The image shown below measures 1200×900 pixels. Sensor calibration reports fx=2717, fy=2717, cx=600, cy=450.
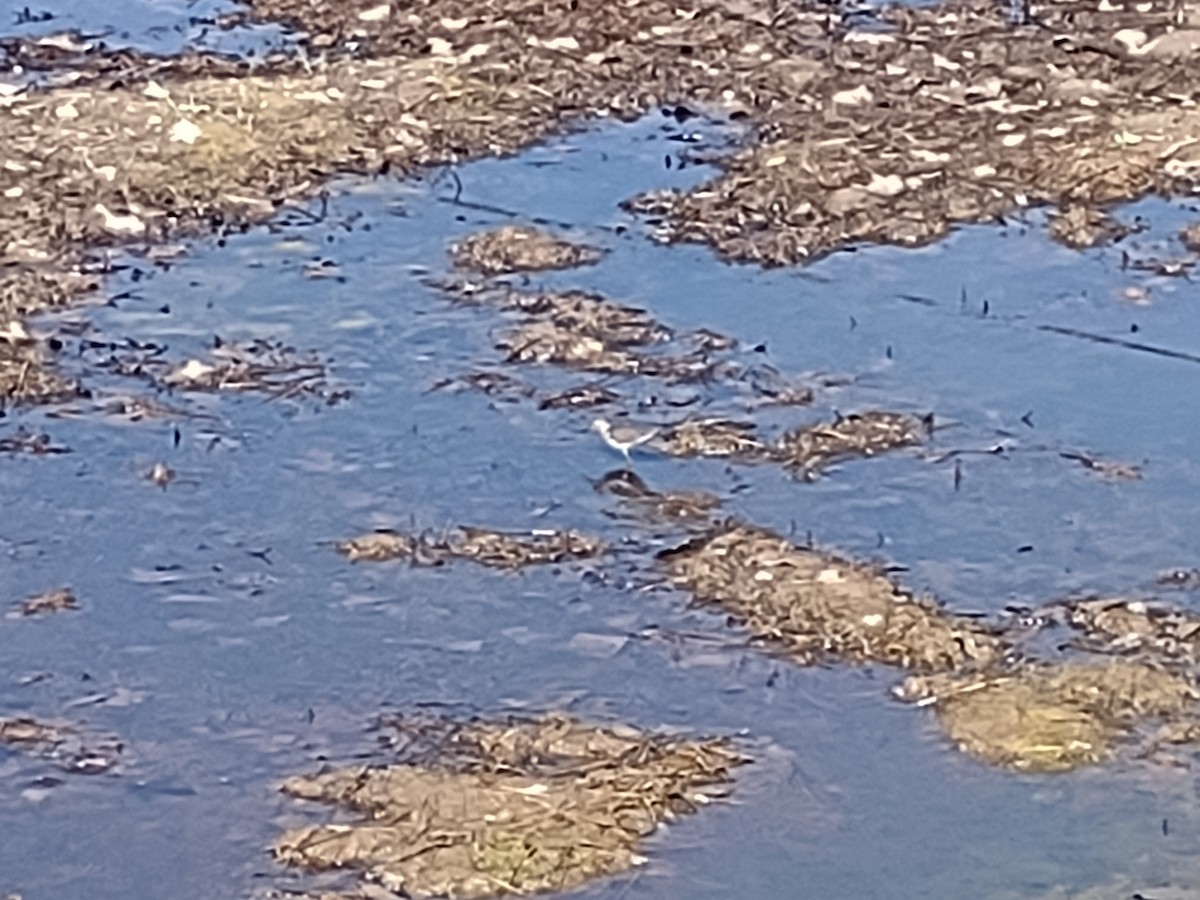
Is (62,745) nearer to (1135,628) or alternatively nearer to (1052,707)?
(1052,707)

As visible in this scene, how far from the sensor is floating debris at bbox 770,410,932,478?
294 inches

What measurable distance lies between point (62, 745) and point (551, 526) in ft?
5.13

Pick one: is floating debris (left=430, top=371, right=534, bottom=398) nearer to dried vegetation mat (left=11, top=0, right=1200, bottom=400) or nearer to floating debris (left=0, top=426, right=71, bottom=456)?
dried vegetation mat (left=11, top=0, right=1200, bottom=400)

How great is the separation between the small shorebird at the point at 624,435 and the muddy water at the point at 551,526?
0.06m

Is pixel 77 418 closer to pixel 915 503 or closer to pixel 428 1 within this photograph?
pixel 915 503

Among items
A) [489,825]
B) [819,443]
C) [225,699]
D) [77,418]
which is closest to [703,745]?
[489,825]

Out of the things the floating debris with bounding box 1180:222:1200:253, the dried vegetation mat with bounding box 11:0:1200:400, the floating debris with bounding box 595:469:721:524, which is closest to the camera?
the floating debris with bounding box 595:469:721:524

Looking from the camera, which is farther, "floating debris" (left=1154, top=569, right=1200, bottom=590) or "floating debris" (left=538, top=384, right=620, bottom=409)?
"floating debris" (left=538, top=384, right=620, bottom=409)

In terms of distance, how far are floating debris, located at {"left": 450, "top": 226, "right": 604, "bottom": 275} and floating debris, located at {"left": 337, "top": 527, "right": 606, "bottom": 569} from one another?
1.94 metres

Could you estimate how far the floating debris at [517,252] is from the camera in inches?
350

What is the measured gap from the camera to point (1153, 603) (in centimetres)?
660

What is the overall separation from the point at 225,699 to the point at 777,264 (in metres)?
3.17

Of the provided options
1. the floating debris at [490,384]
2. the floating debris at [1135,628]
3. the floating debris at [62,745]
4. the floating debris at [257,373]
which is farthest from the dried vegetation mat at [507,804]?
the floating debris at [257,373]

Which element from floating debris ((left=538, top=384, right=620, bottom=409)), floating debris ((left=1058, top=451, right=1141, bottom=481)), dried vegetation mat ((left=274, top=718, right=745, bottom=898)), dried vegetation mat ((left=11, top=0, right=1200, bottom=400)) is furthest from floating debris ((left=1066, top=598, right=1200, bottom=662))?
dried vegetation mat ((left=11, top=0, right=1200, bottom=400))
